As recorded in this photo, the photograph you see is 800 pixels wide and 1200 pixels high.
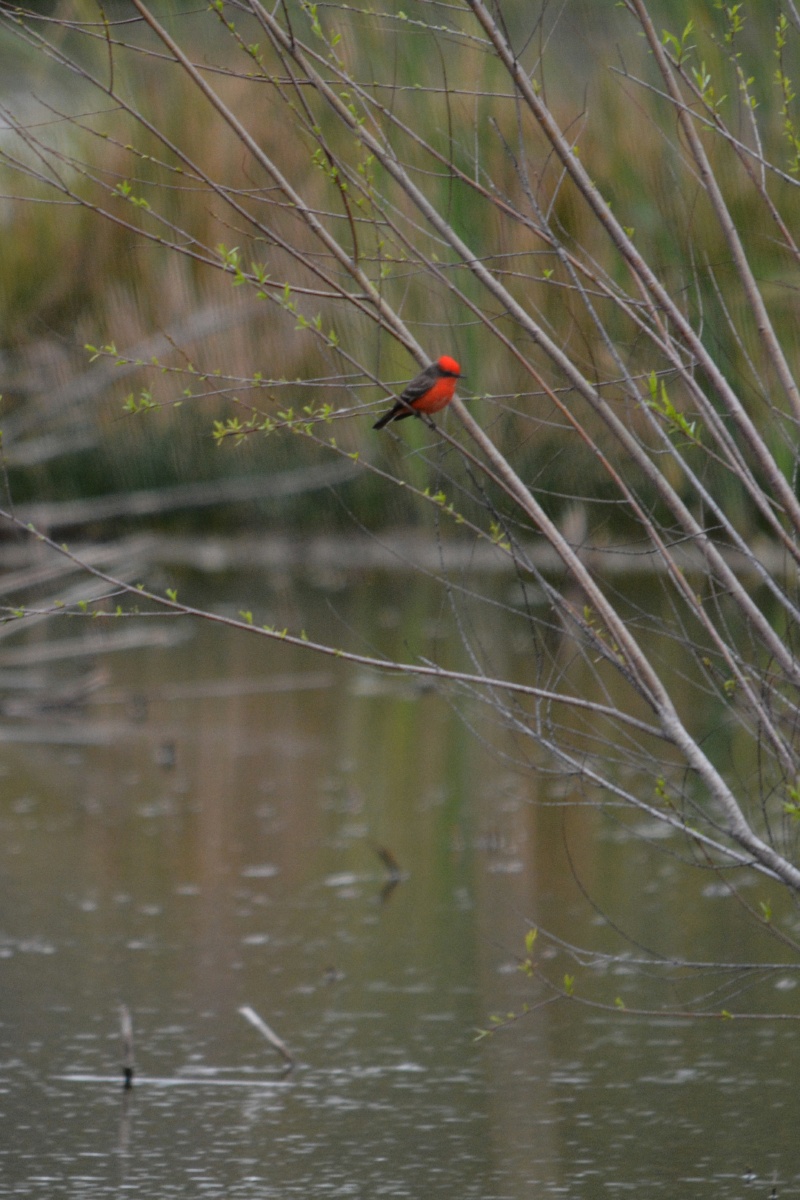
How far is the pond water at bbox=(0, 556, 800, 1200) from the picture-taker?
3.27m

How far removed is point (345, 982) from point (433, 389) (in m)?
1.76

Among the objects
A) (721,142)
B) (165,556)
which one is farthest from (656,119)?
(165,556)

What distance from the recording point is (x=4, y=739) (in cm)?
729

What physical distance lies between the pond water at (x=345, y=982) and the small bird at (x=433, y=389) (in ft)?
2.24

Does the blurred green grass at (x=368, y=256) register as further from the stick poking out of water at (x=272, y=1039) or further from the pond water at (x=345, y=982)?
the stick poking out of water at (x=272, y=1039)

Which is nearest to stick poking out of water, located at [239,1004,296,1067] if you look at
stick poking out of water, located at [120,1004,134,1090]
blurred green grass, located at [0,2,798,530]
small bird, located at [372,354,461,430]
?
stick poking out of water, located at [120,1004,134,1090]

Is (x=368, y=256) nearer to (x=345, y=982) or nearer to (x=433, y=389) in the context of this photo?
(x=433, y=389)

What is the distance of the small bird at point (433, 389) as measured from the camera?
9.98ft

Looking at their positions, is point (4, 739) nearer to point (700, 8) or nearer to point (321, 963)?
point (321, 963)

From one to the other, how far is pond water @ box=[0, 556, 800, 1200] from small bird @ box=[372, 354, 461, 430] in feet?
2.24

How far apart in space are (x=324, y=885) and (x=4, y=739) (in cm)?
250

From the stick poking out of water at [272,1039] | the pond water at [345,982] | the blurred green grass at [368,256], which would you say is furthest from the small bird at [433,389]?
the stick poking out of water at [272,1039]

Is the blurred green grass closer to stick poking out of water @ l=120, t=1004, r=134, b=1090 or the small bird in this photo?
the small bird

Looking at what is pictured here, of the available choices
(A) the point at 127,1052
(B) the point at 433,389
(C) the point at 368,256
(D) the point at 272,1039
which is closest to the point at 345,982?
(D) the point at 272,1039
